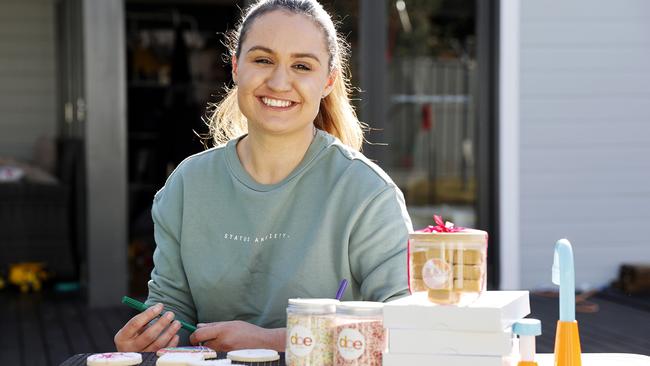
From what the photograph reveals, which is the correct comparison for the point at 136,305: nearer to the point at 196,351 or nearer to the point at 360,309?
the point at 196,351

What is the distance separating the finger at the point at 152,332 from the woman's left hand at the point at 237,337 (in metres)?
0.07

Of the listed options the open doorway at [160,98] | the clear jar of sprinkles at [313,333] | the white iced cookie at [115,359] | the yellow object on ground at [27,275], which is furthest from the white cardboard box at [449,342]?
the open doorway at [160,98]

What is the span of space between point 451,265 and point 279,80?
639 millimetres

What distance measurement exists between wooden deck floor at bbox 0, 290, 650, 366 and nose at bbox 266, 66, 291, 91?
2414mm

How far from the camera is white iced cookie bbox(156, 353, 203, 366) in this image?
152 cm

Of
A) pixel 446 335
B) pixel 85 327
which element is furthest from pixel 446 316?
pixel 85 327

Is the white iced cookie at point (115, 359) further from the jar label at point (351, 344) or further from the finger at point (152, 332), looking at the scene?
the jar label at point (351, 344)

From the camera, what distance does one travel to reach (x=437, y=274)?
140 centimetres

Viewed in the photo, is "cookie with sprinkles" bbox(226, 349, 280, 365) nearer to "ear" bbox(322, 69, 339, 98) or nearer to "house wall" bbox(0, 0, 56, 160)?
"ear" bbox(322, 69, 339, 98)

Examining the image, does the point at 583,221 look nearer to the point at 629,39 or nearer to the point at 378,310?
the point at 629,39

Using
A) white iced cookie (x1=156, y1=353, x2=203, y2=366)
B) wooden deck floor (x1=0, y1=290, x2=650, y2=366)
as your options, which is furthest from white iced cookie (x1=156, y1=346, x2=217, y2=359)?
wooden deck floor (x1=0, y1=290, x2=650, y2=366)

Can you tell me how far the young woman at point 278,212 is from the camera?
1.93 metres

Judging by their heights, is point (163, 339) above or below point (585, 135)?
below

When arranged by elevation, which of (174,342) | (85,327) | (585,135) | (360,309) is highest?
(585,135)
